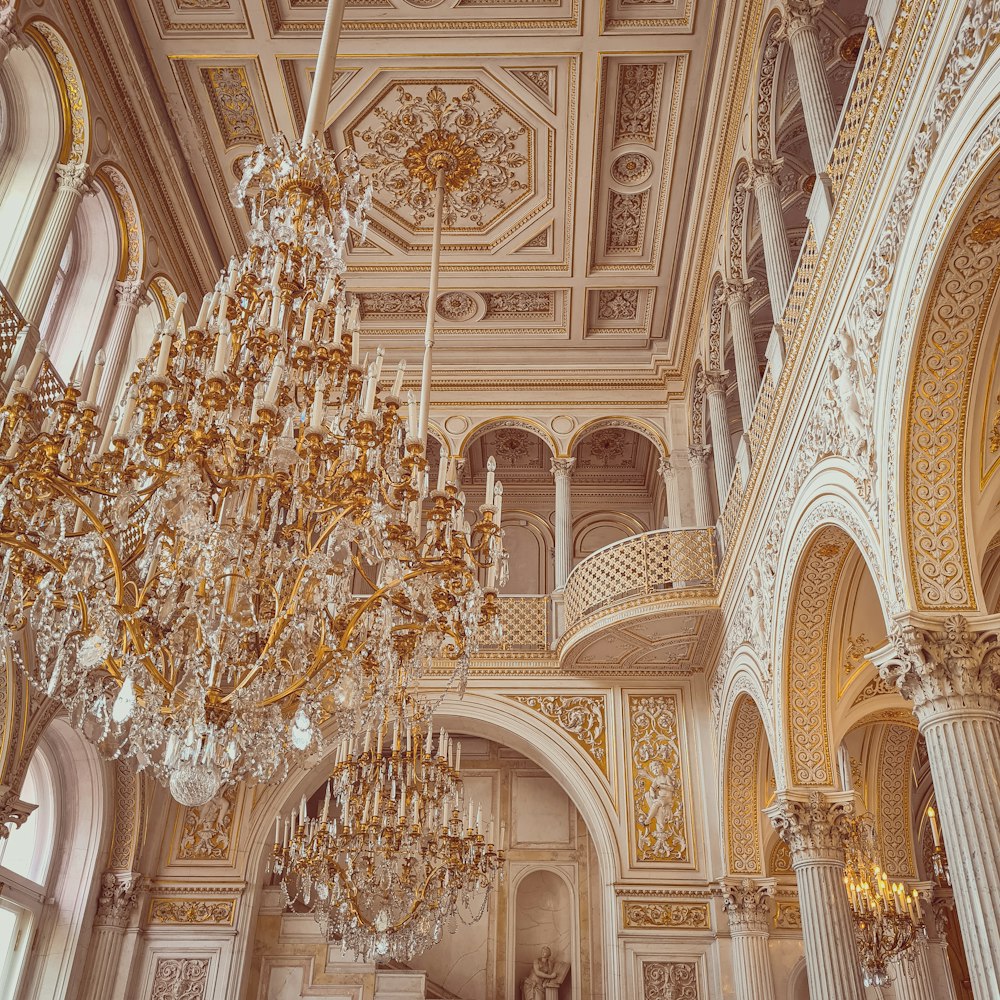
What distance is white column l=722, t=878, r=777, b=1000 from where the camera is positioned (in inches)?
396

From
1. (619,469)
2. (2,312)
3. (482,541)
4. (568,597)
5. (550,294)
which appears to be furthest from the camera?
(619,469)

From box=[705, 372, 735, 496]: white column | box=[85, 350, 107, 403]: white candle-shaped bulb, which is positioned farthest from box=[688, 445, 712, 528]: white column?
box=[85, 350, 107, 403]: white candle-shaped bulb

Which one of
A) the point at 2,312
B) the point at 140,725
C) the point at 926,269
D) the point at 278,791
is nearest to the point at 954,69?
the point at 926,269

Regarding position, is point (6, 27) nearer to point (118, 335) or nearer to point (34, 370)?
point (118, 335)

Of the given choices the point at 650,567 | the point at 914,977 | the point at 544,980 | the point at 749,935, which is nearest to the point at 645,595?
the point at 650,567

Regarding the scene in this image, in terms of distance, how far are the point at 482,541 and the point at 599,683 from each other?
7.26m

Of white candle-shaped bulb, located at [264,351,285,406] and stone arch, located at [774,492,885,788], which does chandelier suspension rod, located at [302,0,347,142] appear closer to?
white candle-shaped bulb, located at [264,351,285,406]

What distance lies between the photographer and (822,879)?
7.58m

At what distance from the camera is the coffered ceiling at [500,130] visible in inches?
377

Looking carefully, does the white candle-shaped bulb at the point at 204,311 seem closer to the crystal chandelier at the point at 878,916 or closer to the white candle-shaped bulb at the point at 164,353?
the white candle-shaped bulb at the point at 164,353

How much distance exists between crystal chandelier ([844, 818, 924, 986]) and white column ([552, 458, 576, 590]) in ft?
15.1

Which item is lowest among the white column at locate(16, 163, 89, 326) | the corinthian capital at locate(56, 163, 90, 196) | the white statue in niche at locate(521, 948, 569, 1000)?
the white statue in niche at locate(521, 948, 569, 1000)

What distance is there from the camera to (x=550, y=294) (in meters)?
12.9

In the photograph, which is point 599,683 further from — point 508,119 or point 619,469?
point 508,119
